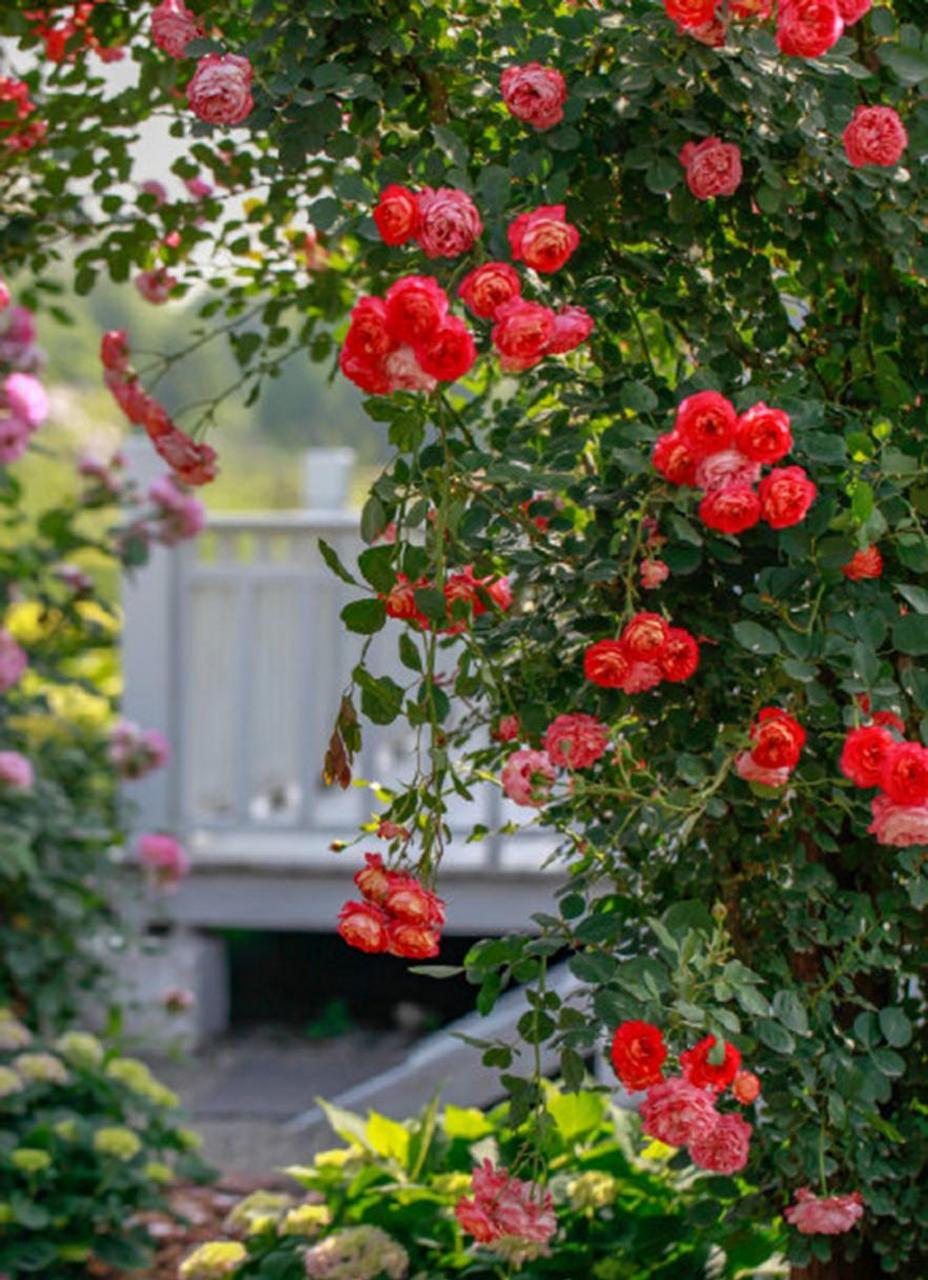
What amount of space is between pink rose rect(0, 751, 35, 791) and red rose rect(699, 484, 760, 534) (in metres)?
2.73

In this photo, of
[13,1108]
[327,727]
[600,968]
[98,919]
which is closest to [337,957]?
[327,727]

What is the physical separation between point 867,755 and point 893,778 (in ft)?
0.10

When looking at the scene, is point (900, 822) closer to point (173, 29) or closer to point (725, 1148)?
point (725, 1148)

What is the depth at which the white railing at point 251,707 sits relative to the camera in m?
5.01

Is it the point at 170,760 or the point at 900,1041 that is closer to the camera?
the point at 900,1041

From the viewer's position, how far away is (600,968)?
1639 millimetres

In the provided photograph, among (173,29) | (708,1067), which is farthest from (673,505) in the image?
(173,29)

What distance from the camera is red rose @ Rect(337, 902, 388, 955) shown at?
1.55m

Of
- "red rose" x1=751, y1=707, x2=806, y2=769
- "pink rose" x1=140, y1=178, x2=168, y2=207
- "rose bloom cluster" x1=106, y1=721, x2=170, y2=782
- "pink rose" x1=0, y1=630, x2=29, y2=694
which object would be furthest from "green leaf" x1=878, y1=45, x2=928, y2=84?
"rose bloom cluster" x1=106, y1=721, x2=170, y2=782

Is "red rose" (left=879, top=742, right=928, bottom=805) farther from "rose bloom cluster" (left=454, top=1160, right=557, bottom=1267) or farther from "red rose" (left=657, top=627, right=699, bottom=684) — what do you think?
"rose bloom cluster" (left=454, top=1160, right=557, bottom=1267)

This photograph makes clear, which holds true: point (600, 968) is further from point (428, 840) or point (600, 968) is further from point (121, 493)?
point (121, 493)

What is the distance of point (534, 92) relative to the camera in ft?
5.32

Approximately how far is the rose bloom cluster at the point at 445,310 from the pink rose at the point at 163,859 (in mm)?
3151

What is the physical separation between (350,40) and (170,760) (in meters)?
3.55
